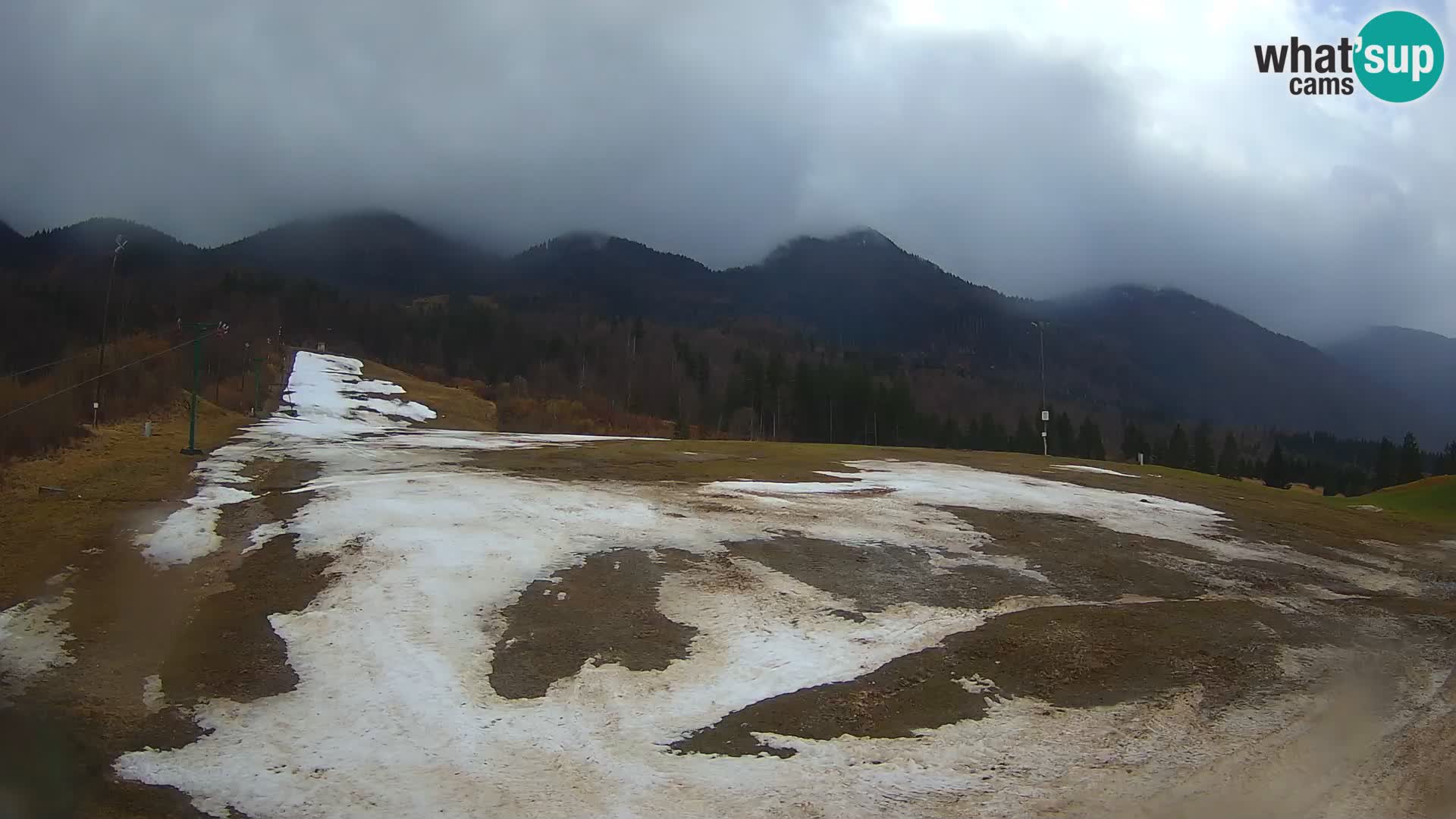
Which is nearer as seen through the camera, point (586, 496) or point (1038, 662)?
point (1038, 662)

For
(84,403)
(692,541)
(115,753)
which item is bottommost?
(115,753)

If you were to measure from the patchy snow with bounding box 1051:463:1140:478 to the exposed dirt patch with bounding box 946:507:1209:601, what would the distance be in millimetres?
12744

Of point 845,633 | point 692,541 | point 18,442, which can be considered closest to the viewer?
point 845,633

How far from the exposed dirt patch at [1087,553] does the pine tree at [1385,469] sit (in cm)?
10477

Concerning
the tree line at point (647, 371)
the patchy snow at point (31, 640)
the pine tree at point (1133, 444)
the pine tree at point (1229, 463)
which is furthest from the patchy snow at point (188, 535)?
the pine tree at point (1229, 463)

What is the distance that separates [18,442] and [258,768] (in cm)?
1985

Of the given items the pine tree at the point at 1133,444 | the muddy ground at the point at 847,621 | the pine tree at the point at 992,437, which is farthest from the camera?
the pine tree at the point at 1133,444

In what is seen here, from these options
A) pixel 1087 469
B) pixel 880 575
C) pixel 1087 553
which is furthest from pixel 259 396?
pixel 1087 553

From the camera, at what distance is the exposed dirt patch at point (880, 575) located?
12422mm

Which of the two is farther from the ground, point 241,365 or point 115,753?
point 241,365

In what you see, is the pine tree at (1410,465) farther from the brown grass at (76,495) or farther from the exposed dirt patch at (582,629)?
the brown grass at (76,495)

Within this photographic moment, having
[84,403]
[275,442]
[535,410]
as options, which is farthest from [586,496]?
[535,410]

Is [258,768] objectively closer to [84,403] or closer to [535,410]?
[84,403]

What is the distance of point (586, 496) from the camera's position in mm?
19016
